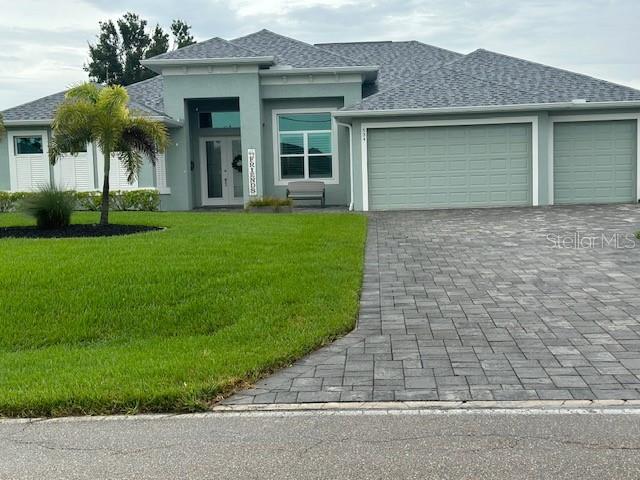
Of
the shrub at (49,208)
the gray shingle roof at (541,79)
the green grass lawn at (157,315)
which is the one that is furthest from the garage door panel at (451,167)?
the shrub at (49,208)

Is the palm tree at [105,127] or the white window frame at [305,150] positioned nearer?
the palm tree at [105,127]

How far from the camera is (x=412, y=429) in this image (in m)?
4.82

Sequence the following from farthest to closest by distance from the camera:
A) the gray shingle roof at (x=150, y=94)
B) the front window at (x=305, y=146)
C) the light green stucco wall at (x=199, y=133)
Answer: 1. the light green stucco wall at (x=199, y=133)
2. the front window at (x=305, y=146)
3. the gray shingle roof at (x=150, y=94)

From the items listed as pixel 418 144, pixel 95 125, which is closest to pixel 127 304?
pixel 95 125

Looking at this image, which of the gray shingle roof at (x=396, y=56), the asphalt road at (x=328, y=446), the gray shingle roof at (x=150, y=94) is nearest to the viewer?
the asphalt road at (x=328, y=446)

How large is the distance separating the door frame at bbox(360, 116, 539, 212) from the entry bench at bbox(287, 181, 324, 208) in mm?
2427

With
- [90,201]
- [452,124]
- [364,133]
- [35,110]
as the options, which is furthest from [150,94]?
[452,124]

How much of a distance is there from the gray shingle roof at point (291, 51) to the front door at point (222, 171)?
341cm

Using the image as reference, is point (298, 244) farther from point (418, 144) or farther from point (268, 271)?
point (418, 144)

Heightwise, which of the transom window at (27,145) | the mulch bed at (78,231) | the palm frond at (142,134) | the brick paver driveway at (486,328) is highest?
the transom window at (27,145)

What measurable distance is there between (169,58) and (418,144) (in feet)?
26.7

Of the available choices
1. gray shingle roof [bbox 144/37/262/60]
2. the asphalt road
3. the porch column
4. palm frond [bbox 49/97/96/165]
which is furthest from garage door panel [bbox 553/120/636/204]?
the asphalt road

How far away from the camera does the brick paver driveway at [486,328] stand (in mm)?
5676

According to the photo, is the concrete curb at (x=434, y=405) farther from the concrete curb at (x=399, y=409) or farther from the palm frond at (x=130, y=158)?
the palm frond at (x=130, y=158)
